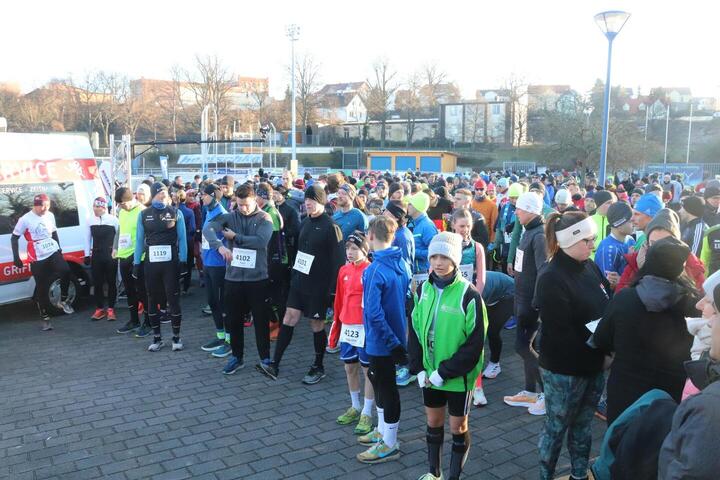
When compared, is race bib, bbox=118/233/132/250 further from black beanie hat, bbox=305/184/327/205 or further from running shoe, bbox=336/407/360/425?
running shoe, bbox=336/407/360/425

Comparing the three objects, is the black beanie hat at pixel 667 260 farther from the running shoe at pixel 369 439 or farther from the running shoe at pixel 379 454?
the running shoe at pixel 369 439

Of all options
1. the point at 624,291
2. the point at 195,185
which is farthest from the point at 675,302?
the point at 195,185

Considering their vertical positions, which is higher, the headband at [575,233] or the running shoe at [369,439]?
the headband at [575,233]

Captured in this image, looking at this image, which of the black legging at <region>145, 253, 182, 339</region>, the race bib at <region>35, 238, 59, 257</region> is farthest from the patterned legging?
the race bib at <region>35, 238, 59, 257</region>

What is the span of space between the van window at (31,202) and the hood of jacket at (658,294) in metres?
8.67

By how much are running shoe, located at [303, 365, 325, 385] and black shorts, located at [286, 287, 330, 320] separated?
595 mm

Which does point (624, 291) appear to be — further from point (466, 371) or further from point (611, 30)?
point (611, 30)

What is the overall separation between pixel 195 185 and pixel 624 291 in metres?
Answer: 14.5

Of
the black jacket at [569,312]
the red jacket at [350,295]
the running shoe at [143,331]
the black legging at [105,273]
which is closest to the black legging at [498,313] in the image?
the red jacket at [350,295]

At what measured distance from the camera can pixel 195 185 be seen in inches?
648

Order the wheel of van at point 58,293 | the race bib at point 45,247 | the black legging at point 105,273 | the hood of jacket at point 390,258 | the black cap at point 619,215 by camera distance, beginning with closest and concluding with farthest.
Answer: the hood of jacket at point 390,258
the black cap at point 619,215
the race bib at point 45,247
the wheel of van at point 58,293
the black legging at point 105,273

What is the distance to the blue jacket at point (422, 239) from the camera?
667 centimetres

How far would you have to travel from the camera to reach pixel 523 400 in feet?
19.2

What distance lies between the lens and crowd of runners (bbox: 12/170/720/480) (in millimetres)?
2865
